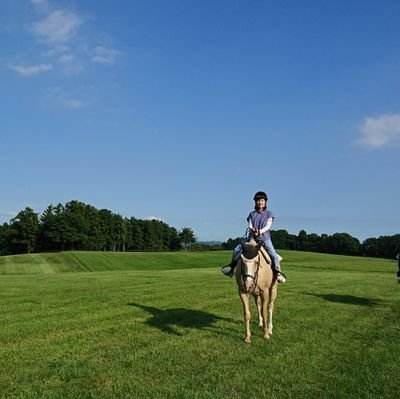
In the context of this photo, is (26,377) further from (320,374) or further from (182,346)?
(320,374)

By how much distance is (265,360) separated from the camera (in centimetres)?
961

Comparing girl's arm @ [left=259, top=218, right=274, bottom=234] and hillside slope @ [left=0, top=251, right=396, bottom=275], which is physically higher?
girl's arm @ [left=259, top=218, right=274, bottom=234]

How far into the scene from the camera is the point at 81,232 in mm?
136875

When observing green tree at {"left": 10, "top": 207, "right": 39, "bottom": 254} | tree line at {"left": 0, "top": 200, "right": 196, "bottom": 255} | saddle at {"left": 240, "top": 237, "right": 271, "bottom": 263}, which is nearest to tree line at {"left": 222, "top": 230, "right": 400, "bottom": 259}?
tree line at {"left": 0, "top": 200, "right": 196, "bottom": 255}

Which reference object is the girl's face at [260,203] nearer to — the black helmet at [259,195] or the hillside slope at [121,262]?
the black helmet at [259,195]

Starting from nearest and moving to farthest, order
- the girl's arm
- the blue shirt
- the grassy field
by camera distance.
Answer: the grassy field < the girl's arm < the blue shirt

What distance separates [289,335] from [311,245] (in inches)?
6467

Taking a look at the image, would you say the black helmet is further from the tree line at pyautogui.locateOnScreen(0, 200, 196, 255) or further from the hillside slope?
the tree line at pyautogui.locateOnScreen(0, 200, 196, 255)

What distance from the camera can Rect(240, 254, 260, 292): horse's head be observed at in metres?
Result: 11.2

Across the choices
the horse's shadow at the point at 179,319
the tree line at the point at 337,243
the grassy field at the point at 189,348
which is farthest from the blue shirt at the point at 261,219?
the tree line at the point at 337,243

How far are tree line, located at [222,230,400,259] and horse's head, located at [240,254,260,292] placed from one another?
117 meters

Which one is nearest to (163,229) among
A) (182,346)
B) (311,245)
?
(311,245)

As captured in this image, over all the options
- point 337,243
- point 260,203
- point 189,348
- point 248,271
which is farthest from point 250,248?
point 337,243

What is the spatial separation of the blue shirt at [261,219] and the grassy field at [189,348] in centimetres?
269
